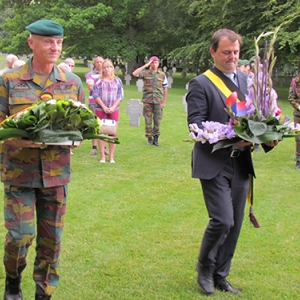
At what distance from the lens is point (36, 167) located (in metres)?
3.71

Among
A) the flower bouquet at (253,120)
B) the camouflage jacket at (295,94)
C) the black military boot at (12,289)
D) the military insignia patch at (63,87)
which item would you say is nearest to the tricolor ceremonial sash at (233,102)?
the flower bouquet at (253,120)

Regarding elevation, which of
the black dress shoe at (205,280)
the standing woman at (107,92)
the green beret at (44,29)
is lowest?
the black dress shoe at (205,280)

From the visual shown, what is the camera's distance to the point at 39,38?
145 inches

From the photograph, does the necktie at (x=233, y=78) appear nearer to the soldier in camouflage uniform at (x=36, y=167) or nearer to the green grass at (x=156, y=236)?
the soldier in camouflage uniform at (x=36, y=167)

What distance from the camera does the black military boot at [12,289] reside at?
404 cm

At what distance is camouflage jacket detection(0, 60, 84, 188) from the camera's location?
3.71 metres

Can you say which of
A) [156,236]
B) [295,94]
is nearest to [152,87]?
[295,94]

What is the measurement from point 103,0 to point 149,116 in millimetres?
30007

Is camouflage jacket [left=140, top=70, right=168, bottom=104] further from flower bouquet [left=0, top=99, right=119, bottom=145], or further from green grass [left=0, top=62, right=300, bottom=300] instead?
flower bouquet [left=0, top=99, right=119, bottom=145]

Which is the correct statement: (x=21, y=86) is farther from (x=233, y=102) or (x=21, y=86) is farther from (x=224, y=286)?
(x=224, y=286)

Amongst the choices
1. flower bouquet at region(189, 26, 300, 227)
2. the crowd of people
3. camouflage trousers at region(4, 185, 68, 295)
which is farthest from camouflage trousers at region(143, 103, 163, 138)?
camouflage trousers at region(4, 185, 68, 295)

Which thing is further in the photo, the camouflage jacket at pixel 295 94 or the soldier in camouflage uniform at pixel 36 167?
the camouflage jacket at pixel 295 94

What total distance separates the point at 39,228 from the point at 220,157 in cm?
158

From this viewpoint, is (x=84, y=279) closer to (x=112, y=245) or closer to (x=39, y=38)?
(x=112, y=245)
